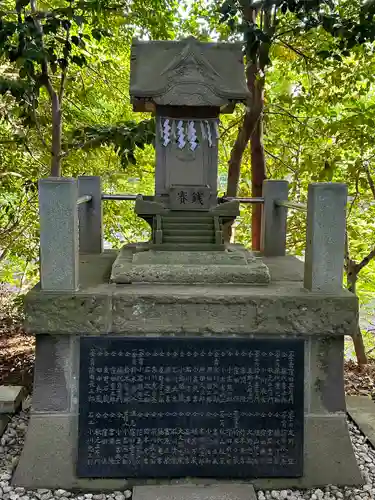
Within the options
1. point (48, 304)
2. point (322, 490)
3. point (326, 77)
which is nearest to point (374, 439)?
point (322, 490)

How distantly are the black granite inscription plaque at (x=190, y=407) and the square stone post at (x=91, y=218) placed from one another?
1.86 metres

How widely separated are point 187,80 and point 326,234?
74.9 inches

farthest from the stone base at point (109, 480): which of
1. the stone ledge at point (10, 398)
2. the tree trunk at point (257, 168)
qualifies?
the tree trunk at point (257, 168)

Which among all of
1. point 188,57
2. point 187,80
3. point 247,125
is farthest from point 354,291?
point 188,57

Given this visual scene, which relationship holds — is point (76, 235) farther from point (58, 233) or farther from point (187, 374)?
point (187, 374)

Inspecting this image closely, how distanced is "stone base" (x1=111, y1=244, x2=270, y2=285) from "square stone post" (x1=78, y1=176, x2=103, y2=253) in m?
1.19

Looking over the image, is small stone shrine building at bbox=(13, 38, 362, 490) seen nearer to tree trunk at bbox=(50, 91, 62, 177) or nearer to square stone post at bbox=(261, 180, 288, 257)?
square stone post at bbox=(261, 180, 288, 257)

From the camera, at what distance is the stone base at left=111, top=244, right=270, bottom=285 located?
11.9 ft

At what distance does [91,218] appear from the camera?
5031 millimetres

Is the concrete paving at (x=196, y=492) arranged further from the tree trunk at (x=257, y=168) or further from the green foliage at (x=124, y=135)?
the tree trunk at (x=257, y=168)

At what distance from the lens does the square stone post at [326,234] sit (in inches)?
129

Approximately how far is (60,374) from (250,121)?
461 cm

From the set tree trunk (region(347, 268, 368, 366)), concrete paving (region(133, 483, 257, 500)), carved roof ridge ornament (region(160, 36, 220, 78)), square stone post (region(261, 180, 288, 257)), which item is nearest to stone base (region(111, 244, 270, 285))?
square stone post (region(261, 180, 288, 257))

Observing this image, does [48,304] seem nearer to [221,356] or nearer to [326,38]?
[221,356]
